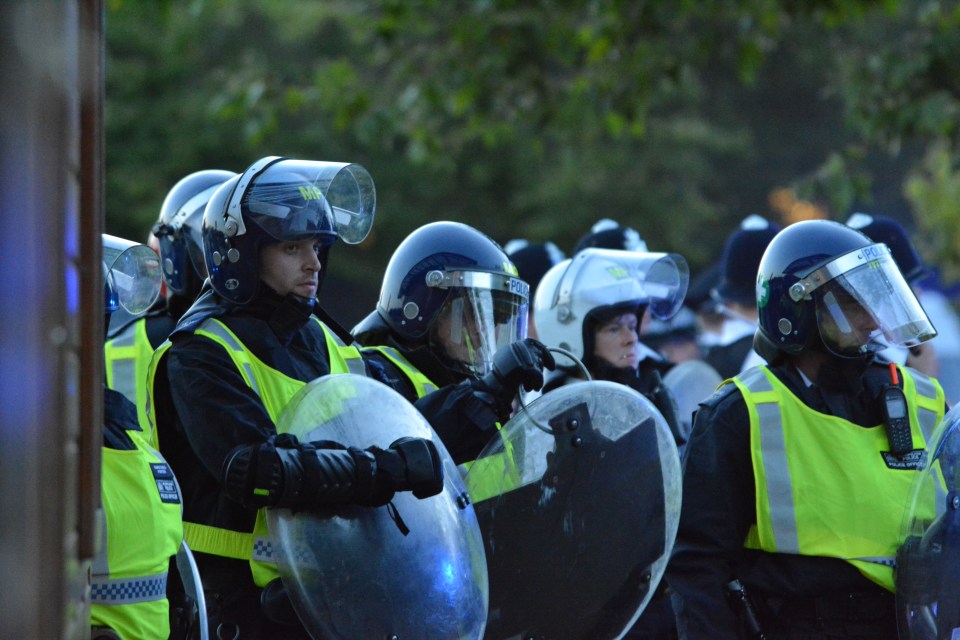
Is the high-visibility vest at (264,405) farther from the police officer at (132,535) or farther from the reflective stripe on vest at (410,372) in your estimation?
the reflective stripe on vest at (410,372)

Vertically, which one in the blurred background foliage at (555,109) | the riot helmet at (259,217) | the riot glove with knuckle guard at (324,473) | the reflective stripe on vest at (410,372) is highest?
the blurred background foliage at (555,109)

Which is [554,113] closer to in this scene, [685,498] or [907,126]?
[907,126]

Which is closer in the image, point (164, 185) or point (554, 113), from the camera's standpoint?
point (554, 113)

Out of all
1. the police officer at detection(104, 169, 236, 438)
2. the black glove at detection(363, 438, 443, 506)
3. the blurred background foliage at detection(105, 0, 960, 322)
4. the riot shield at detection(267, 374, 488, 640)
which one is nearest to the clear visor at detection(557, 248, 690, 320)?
the police officer at detection(104, 169, 236, 438)

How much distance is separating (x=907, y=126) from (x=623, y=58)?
2.08 metres

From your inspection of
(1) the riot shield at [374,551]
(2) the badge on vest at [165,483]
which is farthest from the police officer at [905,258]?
(2) the badge on vest at [165,483]

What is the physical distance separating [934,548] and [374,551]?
59.4 inches

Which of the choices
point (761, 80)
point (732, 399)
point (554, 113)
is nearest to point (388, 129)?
point (554, 113)

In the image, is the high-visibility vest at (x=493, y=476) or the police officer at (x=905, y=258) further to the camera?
the police officer at (x=905, y=258)

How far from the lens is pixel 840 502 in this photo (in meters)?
3.92

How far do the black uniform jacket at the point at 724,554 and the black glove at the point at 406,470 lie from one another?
944 millimetres

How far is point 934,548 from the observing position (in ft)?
12.3

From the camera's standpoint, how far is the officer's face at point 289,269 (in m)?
3.81

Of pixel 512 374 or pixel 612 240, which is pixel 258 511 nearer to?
pixel 512 374
